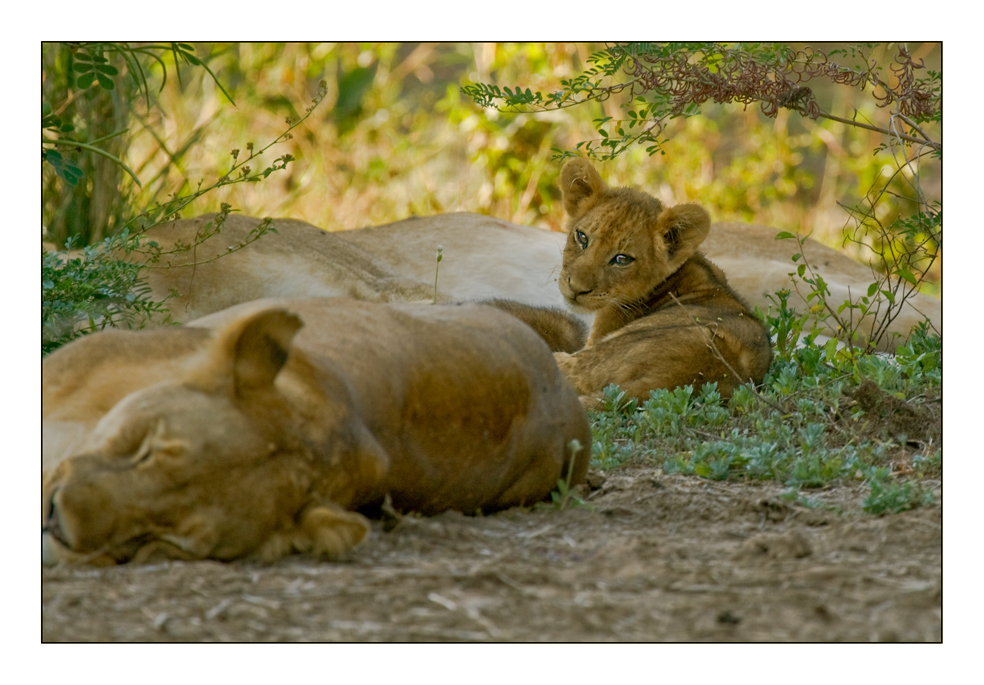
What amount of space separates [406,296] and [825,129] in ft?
22.3

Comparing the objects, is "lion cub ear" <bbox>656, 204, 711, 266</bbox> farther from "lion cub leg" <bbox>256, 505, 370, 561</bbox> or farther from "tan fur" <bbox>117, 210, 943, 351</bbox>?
"lion cub leg" <bbox>256, 505, 370, 561</bbox>

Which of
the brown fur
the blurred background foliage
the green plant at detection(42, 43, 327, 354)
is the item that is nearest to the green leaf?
the brown fur

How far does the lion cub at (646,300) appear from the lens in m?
4.52

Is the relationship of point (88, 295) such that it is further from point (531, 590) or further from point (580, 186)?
point (531, 590)

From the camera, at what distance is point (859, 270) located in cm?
692

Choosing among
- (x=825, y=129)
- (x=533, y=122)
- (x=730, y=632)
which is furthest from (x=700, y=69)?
(x=825, y=129)

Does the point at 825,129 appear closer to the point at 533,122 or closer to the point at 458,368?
the point at 533,122

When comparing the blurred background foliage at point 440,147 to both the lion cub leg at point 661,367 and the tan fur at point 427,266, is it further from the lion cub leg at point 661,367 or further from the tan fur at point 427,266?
the lion cub leg at point 661,367

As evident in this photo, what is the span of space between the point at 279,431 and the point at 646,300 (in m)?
3.04

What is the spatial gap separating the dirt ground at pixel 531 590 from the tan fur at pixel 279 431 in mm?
85

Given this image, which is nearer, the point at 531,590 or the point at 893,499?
the point at 531,590

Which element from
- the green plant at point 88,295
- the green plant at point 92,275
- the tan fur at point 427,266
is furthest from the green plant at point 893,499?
the green plant at point 88,295

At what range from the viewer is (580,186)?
519 centimetres

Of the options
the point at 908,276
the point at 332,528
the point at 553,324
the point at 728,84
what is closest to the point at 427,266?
the point at 553,324
